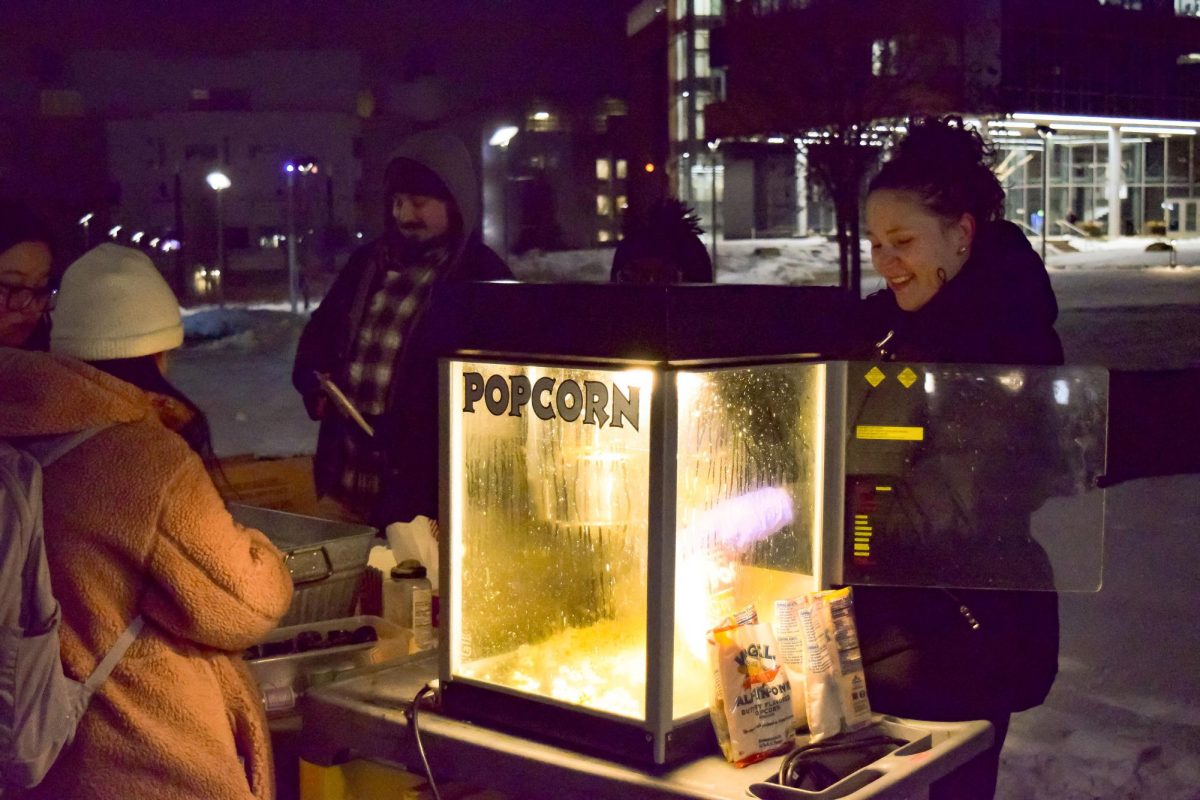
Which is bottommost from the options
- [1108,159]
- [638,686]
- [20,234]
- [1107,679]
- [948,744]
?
[1107,679]

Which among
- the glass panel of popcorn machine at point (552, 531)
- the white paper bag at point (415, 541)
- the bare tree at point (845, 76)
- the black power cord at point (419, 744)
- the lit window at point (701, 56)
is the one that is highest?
the lit window at point (701, 56)

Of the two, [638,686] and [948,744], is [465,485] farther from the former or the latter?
[948,744]

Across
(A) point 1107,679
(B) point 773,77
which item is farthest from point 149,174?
(A) point 1107,679

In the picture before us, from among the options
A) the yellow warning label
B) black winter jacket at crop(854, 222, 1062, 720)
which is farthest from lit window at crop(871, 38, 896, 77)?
the yellow warning label

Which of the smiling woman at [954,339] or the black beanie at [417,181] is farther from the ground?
the black beanie at [417,181]

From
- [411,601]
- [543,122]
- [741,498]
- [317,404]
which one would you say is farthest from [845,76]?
[543,122]

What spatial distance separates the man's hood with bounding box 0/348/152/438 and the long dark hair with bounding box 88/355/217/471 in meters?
0.15

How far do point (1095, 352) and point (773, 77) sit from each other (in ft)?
34.2

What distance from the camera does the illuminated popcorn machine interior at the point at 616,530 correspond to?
1.89 m

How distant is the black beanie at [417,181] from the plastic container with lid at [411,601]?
1289 mm

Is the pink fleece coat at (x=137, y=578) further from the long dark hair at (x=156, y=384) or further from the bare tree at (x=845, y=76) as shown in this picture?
the bare tree at (x=845, y=76)

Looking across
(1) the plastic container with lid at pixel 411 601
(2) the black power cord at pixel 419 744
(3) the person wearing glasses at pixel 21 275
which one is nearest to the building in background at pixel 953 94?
(3) the person wearing glasses at pixel 21 275

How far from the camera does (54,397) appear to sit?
2.13m

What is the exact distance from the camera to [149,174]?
50.5 m
